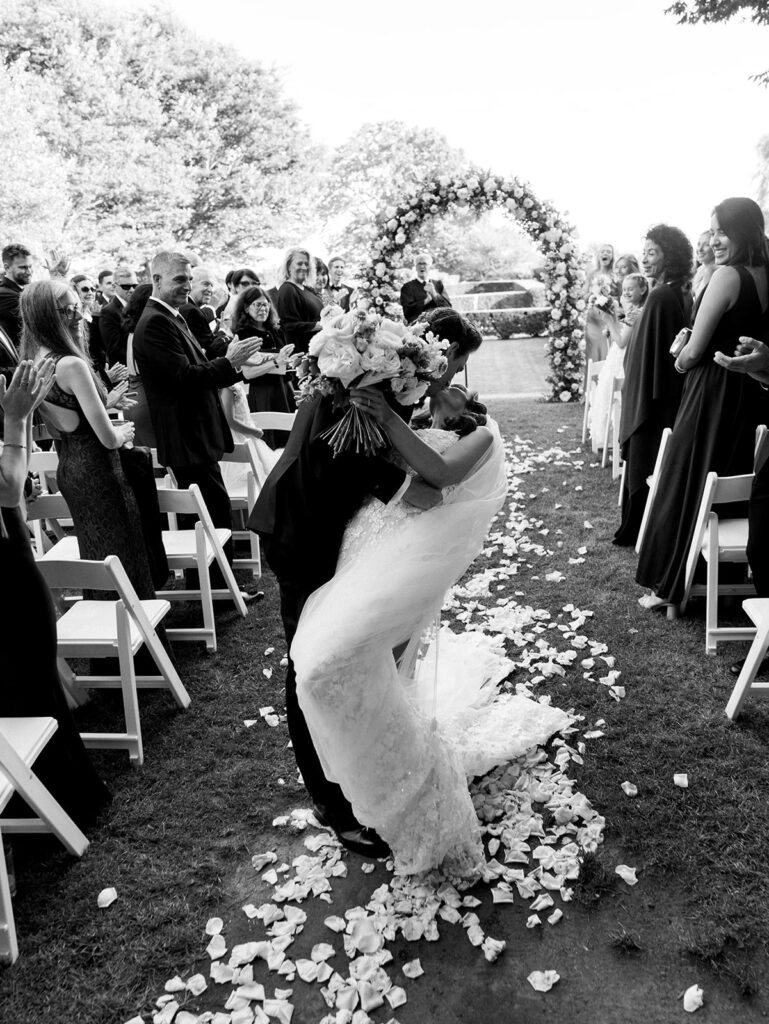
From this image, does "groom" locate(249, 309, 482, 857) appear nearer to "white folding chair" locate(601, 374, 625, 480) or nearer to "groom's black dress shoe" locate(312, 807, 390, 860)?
"groom's black dress shoe" locate(312, 807, 390, 860)

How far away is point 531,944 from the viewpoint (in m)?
2.47

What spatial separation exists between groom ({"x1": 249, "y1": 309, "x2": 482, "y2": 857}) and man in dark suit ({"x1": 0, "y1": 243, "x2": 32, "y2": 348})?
5.46m

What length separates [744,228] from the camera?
13.4ft

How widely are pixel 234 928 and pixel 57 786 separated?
100cm

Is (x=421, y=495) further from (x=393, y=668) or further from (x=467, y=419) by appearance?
(x=393, y=668)

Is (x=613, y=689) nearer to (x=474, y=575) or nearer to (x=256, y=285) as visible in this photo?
(x=474, y=575)

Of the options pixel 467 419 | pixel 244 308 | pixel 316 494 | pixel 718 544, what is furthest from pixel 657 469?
pixel 244 308

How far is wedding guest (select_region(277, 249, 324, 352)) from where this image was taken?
7.85 m

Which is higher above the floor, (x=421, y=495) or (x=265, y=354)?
(x=265, y=354)

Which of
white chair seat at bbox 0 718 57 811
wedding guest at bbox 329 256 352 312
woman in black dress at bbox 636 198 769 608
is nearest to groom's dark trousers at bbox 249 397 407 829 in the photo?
white chair seat at bbox 0 718 57 811

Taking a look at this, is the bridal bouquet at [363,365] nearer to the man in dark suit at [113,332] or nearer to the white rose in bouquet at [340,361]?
the white rose in bouquet at [340,361]

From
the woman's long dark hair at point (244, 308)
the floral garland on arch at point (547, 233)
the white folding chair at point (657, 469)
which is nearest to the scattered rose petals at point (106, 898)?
the white folding chair at point (657, 469)

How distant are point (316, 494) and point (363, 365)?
0.48 metres

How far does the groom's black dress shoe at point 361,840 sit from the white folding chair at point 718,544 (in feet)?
7.71
